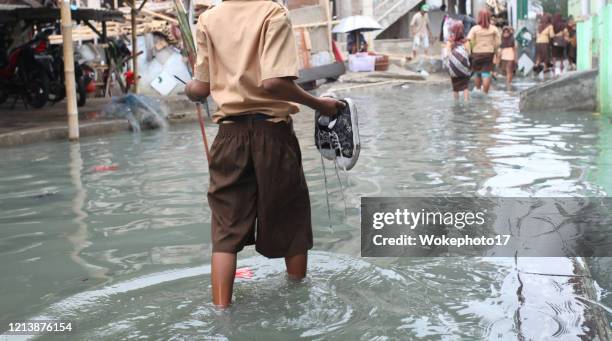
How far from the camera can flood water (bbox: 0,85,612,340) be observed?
3.47m

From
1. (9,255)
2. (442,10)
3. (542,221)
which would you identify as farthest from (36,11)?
(442,10)

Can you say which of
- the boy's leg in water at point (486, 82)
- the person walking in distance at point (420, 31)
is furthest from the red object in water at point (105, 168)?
the person walking in distance at point (420, 31)

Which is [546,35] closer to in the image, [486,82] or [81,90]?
[486,82]

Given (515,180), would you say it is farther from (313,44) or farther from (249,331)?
(313,44)

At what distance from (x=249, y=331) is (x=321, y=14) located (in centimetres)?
1998

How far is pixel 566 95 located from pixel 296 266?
951cm

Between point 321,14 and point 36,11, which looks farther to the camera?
point 321,14

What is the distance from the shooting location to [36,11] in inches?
508

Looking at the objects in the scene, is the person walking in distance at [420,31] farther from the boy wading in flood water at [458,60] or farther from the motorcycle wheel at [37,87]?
the motorcycle wheel at [37,87]

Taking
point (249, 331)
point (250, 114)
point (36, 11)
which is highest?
point (36, 11)

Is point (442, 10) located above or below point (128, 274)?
above

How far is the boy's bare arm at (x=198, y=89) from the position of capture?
12.1 feet

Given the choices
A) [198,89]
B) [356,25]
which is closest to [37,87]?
[198,89]

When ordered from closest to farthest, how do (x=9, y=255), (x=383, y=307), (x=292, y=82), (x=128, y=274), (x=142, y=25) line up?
(x=292, y=82), (x=383, y=307), (x=128, y=274), (x=9, y=255), (x=142, y=25)
